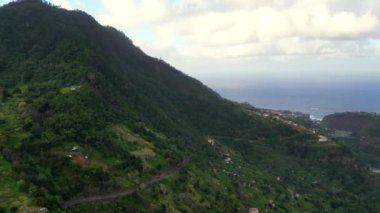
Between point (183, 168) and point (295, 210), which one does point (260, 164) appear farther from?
point (183, 168)

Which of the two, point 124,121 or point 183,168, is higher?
point 124,121

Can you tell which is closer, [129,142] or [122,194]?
[122,194]

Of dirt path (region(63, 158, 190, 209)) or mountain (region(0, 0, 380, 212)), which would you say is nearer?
dirt path (region(63, 158, 190, 209))

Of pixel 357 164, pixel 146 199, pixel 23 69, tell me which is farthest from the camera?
pixel 357 164

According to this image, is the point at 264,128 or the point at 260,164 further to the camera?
the point at 264,128

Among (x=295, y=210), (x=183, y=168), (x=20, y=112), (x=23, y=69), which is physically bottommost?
(x=295, y=210)

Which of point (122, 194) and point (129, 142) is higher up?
point (129, 142)

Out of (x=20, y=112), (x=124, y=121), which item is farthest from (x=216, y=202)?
(x=20, y=112)

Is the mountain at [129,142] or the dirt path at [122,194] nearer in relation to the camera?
the dirt path at [122,194]
